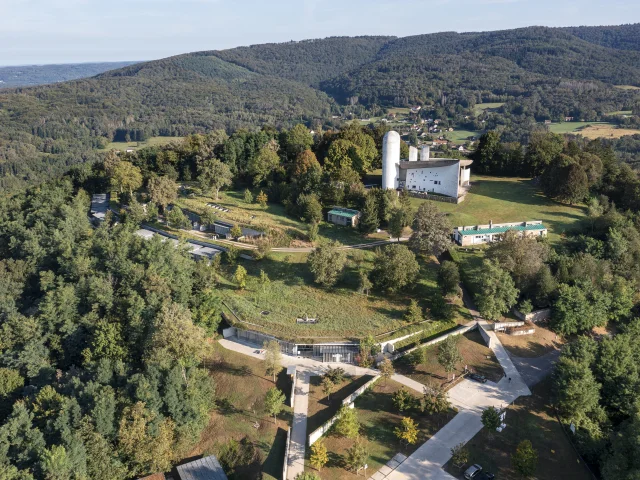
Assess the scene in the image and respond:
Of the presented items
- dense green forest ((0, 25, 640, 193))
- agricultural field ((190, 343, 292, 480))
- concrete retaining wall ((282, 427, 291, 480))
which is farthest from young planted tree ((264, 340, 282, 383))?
dense green forest ((0, 25, 640, 193))

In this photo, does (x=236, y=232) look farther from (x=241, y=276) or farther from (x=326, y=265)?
(x=326, y=265)

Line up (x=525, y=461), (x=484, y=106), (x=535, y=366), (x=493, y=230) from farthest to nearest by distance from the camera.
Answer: (x=484, y=106) → (x=493, y=230) → (x=535, y=366) → (x=525, y=461)

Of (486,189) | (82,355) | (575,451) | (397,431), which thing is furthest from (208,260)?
(486,189)

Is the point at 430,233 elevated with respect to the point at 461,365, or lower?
elevated

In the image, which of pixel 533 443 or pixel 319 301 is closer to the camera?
pixel 533 443

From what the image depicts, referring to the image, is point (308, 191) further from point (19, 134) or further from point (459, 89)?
point (459, 89)

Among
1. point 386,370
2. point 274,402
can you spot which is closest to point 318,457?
point 274,402

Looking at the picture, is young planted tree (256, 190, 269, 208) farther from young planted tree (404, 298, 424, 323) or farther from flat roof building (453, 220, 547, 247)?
young planted tree (404, 298, 424, 323)

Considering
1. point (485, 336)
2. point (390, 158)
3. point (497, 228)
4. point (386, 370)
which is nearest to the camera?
point (386, 370)
